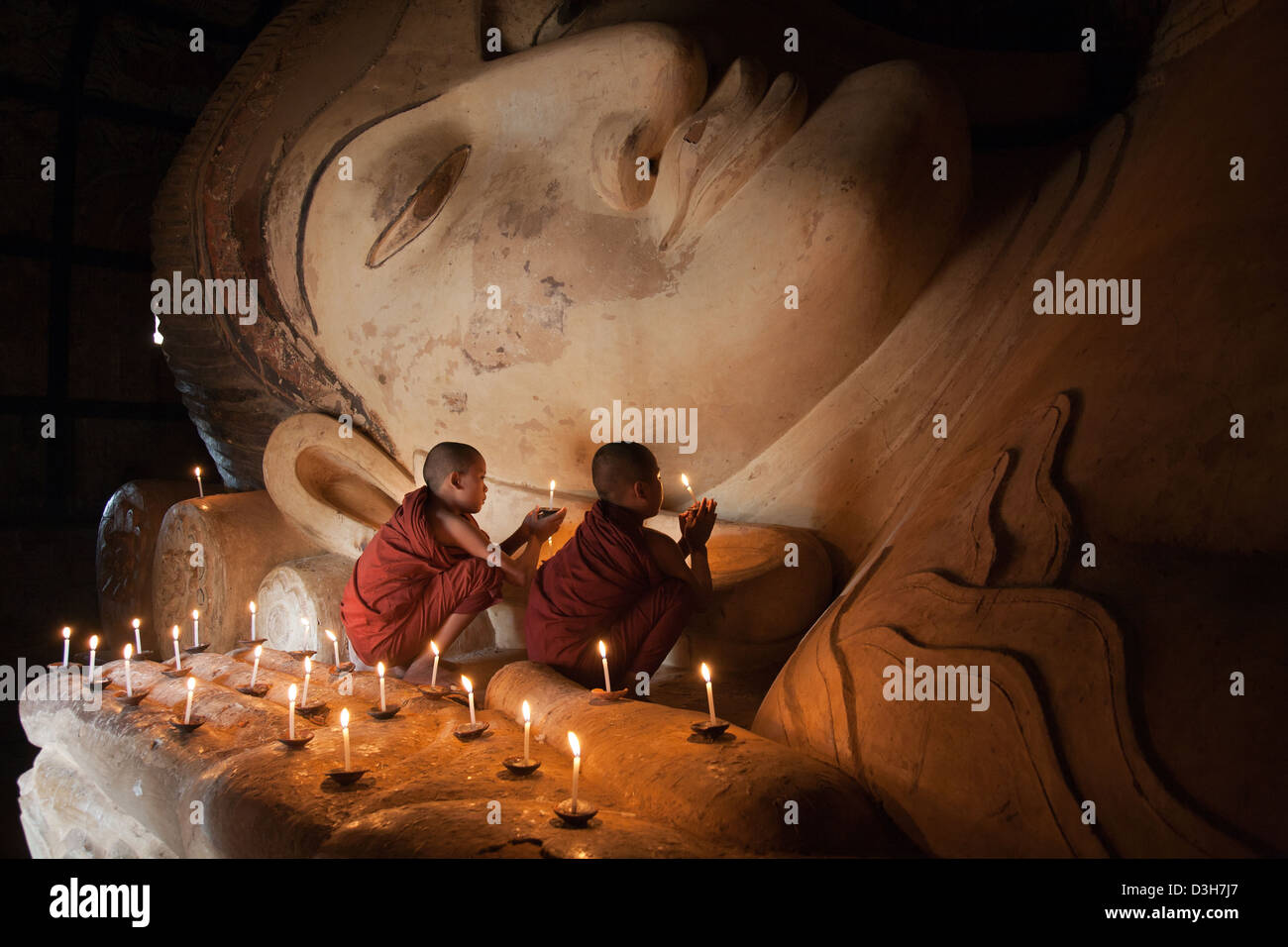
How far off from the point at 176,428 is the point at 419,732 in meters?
4.49

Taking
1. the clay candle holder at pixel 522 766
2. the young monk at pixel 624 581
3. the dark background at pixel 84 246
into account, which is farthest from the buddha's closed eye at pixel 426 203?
the dark background at pixel 84 246

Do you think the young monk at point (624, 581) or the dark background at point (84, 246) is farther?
the dark background at point (84, 246)

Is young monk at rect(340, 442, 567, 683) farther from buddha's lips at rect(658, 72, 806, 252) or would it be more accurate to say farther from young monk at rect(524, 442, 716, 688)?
buddha's lips at rect(658, 72, 806, 252)

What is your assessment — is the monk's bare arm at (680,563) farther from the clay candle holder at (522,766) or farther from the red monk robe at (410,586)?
the clay candle holder at (522,766)

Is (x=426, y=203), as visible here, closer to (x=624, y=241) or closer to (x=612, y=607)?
(x=624, y=241)

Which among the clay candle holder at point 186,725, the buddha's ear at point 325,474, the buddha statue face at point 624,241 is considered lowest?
the clay candle holder at point 186,725

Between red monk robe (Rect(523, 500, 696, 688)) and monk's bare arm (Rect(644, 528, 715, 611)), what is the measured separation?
3 centimetres

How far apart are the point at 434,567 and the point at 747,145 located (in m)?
2.01

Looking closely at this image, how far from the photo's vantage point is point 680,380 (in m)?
3.86

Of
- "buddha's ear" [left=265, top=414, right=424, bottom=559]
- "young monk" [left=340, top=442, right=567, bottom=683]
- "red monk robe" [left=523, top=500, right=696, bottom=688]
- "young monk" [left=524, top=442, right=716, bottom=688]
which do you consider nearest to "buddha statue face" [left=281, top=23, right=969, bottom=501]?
"buddha's ear" [left=265, top=414, right=424, bottom=559]

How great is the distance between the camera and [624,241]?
12.5ft

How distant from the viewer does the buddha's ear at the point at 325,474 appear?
15.8 ft

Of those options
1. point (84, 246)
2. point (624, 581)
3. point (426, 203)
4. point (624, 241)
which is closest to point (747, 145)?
point (624, 241)

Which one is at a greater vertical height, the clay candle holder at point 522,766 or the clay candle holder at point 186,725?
the clay candle holder at point 522,766
